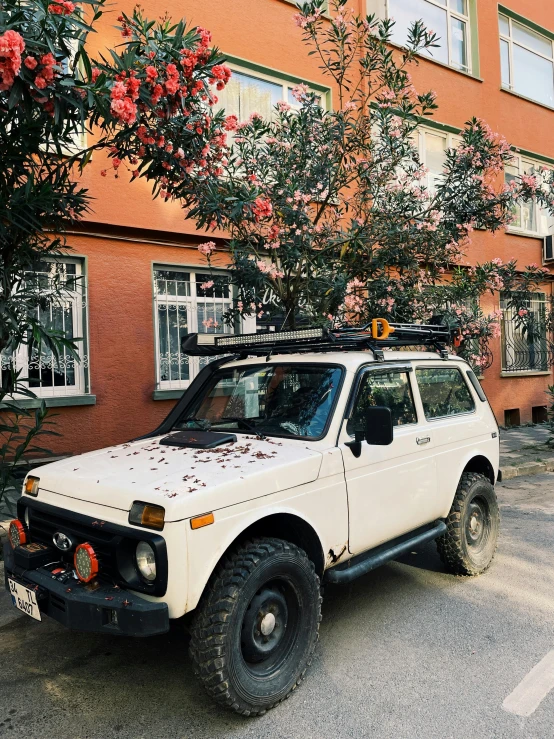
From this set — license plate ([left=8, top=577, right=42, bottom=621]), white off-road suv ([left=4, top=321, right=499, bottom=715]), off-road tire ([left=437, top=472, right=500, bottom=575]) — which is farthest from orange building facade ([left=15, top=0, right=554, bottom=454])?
off-road tire ([left=437, top=472, right=500, bottom=575])

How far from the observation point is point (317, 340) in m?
4.00

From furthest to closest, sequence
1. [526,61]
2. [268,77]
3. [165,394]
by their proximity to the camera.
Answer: [526,61] < [268,77] < [165,394]

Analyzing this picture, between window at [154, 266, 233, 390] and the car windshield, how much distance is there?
436 cm

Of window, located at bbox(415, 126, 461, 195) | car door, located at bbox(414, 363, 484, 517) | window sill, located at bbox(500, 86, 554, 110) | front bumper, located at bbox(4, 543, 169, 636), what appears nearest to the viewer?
front bumper, located at bbox(4, 543, 169, 636)

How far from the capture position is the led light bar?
12.8ft

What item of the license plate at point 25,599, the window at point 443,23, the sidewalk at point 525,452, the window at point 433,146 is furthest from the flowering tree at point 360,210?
the window at point 443,23

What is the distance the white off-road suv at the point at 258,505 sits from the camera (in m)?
2.73

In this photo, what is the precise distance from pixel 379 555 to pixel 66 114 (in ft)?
11.3

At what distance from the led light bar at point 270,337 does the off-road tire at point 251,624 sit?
141 centimetres

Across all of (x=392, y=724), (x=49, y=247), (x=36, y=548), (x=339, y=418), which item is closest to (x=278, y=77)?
(x=49, y=247)

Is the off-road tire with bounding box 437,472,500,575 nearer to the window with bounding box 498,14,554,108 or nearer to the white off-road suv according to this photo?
the white off-road suv

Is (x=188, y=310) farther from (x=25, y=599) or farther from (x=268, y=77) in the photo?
(x=25, y=599)

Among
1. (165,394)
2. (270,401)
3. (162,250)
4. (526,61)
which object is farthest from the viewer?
(526,61)

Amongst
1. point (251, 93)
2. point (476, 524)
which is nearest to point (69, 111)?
point (476, 524)
